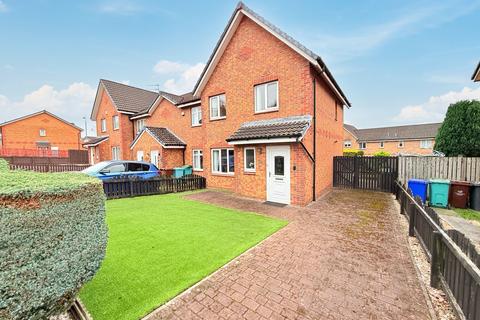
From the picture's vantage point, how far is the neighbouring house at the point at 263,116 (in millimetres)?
8961

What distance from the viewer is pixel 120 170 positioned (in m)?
11.9

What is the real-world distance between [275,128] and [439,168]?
29.0 ft

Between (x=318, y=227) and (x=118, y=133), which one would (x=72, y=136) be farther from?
(x=318, y=227)

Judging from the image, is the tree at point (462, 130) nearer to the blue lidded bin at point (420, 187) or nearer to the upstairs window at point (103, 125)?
the blue lidded bin at point (420, 187)

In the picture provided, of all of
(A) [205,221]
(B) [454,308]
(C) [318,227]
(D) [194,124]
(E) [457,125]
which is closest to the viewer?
(B) [454,308]

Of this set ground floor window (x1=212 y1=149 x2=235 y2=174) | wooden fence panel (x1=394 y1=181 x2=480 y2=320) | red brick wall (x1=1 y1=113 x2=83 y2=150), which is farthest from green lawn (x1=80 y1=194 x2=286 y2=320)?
red brick wall (x1=1 y1=113 x2=83 y2=150)

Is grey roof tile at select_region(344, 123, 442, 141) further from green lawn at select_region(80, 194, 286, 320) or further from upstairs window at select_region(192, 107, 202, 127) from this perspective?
green lawn at select_region(80, 194, 286, 320)

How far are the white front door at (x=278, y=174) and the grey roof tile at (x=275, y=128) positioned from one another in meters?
0.74

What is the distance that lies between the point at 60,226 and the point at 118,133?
2192 cm

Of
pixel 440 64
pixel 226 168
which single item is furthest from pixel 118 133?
pixel 440 64

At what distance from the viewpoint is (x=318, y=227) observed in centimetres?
639

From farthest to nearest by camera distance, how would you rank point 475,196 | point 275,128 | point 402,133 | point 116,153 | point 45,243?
point 402,133 → point 116,153 → point 275,128 → point 475,196 → point 45,243

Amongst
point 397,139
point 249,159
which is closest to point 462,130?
point 249,159

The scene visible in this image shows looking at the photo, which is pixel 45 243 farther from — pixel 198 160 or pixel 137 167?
pixel 198 160
